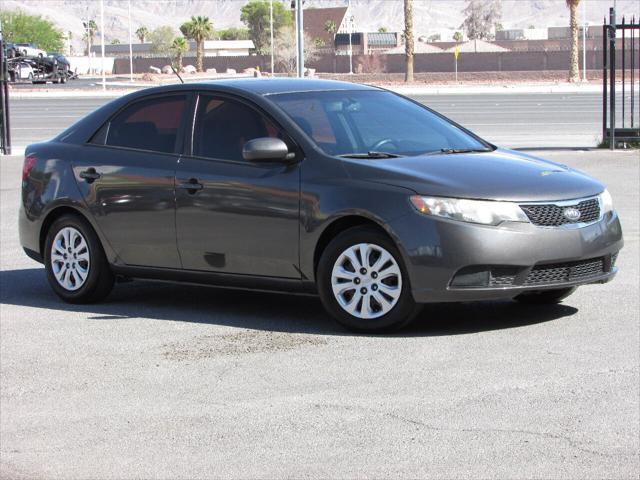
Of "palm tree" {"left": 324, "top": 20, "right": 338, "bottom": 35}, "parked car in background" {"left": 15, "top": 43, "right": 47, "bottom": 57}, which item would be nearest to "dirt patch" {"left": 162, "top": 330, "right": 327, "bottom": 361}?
"parked car in background" {"left": 15, "top": 43, "right": 47, "bottom": 57}

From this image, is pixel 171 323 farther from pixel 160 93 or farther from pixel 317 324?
pixel 160 93

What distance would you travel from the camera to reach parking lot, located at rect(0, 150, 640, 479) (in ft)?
18.3

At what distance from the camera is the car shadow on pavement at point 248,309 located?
8484 millimetres

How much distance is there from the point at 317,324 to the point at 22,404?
2483mm

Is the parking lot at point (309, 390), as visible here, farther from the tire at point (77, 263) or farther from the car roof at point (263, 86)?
the car roof at point (263, 86)

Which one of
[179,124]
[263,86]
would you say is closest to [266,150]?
[263,86]

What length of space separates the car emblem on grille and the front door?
173cm

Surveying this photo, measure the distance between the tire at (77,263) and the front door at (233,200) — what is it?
2.71 ft

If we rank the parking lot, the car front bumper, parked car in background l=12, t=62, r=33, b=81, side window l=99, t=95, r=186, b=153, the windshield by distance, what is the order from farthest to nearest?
parked car in background l=12, t=62, r=33, b=81 → side window l=99, t=95, r=186, b=153 → the windshield → the car front bumper → the parking lot

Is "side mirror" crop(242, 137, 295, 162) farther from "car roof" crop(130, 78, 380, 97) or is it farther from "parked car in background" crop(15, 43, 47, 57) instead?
"parked car in background" crop(15, 43, 47, 57)

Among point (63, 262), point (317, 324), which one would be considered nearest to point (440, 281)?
point (317, 324)

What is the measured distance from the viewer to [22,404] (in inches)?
265

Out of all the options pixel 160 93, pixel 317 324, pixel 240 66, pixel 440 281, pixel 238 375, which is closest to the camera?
pixel 238 375

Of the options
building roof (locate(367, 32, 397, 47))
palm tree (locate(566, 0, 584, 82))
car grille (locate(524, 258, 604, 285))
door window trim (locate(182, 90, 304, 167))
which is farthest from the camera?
building roof (locate(367, 32, 397, 47))
